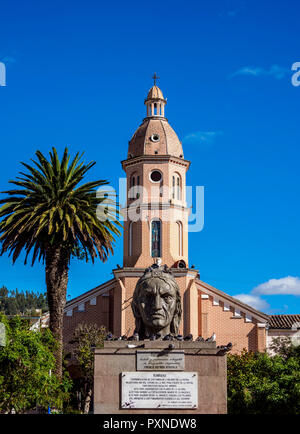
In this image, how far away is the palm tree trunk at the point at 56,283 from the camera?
37.9 meters

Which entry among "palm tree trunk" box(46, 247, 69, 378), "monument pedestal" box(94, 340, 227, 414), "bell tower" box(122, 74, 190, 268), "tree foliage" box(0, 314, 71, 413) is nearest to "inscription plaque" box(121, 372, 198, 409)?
"monument pedestal" box(94, 340, 227, 414)

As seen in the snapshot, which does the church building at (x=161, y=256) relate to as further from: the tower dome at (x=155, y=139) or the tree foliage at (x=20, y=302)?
the tree foliage at (x=20, y=302)

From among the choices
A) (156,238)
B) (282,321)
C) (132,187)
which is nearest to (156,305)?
(156,238)

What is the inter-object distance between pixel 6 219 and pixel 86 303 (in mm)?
23178

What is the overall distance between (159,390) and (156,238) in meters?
39.2

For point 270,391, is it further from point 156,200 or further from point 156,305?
point 156,200

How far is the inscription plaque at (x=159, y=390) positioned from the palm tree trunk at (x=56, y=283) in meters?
16.4

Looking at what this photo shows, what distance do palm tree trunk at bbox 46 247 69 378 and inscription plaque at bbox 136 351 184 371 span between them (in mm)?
16356

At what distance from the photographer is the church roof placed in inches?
2443

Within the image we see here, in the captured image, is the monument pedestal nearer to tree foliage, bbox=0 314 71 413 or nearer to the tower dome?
tree foliage, bbox=0 314 71 413

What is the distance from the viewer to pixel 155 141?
62344mm

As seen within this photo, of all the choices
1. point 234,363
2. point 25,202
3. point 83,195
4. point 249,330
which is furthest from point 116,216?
point 249,330

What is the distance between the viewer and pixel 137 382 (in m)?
21.7

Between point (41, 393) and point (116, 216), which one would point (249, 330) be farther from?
point (41, 393)
